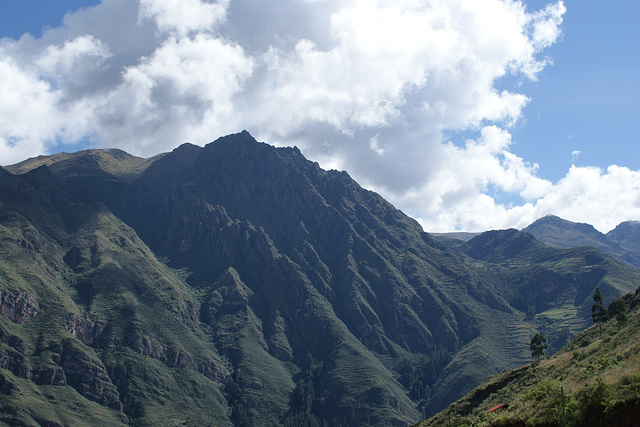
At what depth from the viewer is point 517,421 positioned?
135 feet

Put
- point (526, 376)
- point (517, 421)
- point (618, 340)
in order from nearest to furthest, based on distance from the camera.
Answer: point (517, 421), point (618, 340), point (526, 376)

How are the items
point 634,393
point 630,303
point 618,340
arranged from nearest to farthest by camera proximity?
point 634,393 < point 618,340 < point 630,303

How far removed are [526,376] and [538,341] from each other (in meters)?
47.3

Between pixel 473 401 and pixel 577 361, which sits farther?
pixel 473 401

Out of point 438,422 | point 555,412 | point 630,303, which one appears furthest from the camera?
point 630,303

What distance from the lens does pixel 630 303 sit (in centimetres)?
12656

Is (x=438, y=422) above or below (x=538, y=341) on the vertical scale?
below

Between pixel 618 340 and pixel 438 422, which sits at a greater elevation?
pixel 618 340

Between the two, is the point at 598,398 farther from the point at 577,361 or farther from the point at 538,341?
the point at 538,341

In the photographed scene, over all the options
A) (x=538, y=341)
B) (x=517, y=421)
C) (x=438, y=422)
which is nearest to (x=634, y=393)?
(x=517, y=421)

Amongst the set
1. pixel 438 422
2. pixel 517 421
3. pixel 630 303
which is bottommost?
pixel 438 422

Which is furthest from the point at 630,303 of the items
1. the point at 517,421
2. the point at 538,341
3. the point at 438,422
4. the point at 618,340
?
the point at 517,421

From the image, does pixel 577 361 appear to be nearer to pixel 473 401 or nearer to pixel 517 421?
pixel 473 401

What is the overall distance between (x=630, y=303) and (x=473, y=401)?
59.9 meters
